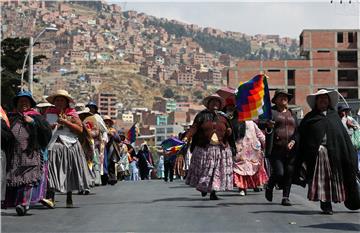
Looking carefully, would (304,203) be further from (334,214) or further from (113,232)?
(113,232)

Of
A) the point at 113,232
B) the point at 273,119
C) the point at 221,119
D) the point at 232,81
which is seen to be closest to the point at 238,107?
the point at 221,119

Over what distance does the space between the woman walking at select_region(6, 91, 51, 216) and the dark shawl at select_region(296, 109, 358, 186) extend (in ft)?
12.1

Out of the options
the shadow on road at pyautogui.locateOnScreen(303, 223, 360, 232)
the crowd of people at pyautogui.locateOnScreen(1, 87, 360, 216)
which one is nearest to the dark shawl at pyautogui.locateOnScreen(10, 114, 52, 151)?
the crowd of people at pyautogui.locateOnScreen(1, 87, 360, 216)

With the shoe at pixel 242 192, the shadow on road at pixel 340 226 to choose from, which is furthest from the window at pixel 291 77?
the shadow on road at pixel 340 226

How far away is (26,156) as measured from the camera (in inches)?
482

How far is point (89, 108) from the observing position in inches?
761

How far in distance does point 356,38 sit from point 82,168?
402 ft

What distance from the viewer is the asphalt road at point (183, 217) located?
397 inches

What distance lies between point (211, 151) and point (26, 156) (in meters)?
3.62

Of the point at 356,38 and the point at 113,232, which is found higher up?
the point at 356,38

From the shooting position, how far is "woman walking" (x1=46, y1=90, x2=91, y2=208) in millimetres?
13312

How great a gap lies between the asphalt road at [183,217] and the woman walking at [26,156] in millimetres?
270

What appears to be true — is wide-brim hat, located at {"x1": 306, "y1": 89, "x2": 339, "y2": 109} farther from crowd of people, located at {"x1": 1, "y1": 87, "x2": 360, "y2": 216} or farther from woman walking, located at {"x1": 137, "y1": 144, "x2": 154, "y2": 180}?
woman walking, located at {"x1": 137, "y1": 144, "x2": 154, "y2": 180}

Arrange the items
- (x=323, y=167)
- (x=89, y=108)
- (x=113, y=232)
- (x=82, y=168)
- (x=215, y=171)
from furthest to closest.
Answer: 1. (x=89, y=108)
2. (x=215, y=171)
3. (x=82, y=168)
4. (x=323, y=167)
5. (x=113, y=232)
